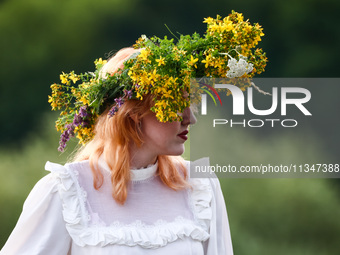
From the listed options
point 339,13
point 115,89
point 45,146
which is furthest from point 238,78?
point 339,13

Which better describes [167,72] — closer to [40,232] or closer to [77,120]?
[77,120]

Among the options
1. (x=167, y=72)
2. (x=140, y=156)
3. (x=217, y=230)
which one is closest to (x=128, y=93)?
(x=167, y=72)

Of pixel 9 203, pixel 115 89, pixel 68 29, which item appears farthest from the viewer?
pixel 68 29

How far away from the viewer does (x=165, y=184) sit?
84.9 inches

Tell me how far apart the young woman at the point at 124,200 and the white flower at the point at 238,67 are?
0.62 ft

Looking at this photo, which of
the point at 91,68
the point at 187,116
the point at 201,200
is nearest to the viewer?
the point at 187,116

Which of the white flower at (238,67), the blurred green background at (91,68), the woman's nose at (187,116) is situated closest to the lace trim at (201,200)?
the woman's nose at (187,116)

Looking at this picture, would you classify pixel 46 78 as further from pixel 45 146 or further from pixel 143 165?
pixel 143 165

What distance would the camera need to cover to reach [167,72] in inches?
75.0

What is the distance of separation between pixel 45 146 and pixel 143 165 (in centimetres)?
231

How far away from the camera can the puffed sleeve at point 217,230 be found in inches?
83.7

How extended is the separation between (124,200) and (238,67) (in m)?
0.57

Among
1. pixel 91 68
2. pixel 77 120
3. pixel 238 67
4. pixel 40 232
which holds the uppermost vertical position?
pixel 91 68

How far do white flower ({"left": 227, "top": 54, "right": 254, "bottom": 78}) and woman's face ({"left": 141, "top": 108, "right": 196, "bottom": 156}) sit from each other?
0.60ft
